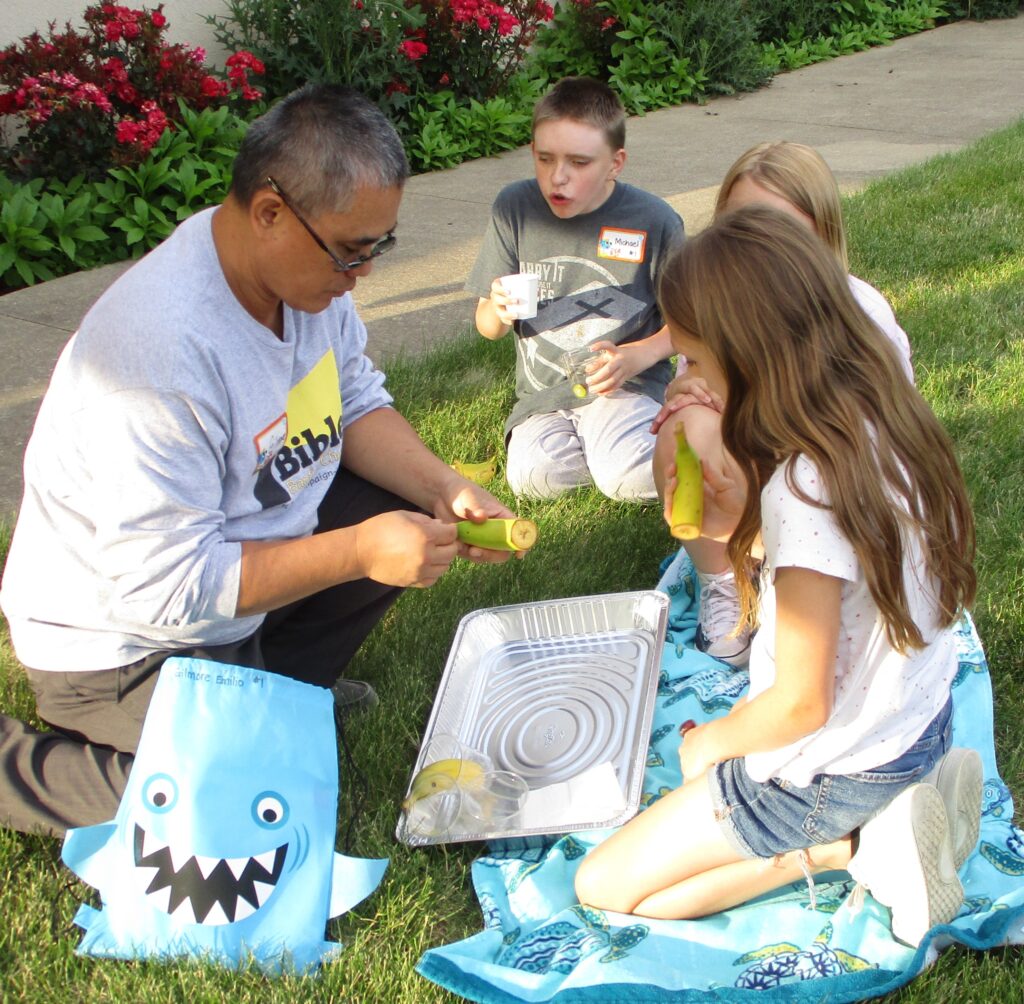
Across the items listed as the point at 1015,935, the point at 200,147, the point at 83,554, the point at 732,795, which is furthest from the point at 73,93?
the point at 1015,935

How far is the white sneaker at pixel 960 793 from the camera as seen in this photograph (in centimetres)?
220

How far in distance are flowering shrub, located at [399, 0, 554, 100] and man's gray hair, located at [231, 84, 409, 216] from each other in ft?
18.8

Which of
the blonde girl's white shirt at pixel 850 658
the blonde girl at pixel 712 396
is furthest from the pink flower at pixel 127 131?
the blonde girl's white shirt at pixel 850 658

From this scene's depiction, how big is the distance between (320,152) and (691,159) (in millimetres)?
6290

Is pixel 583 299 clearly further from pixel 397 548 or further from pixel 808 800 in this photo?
pixel 808 800

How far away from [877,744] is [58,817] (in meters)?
1.66

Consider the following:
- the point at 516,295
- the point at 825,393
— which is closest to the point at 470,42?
the point at 516,295

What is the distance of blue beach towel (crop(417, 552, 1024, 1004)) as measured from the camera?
213 cm

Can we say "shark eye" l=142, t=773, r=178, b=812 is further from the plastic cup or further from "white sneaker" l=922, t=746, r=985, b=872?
the plastic cup

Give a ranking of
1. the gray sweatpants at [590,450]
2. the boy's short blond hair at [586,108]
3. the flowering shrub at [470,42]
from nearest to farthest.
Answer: the boy's short blond hair at [586,108]
the gray sweatpants at [590,450]
the flowering shrub at [470,42]

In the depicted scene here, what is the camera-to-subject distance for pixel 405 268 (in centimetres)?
596

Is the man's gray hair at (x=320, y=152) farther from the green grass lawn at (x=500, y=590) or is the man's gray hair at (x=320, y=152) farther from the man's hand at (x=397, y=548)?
the green grass lawn at (x=500, y=590)

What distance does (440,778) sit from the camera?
2631 millimetres

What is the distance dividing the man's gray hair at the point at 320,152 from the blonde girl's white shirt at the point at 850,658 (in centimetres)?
95
